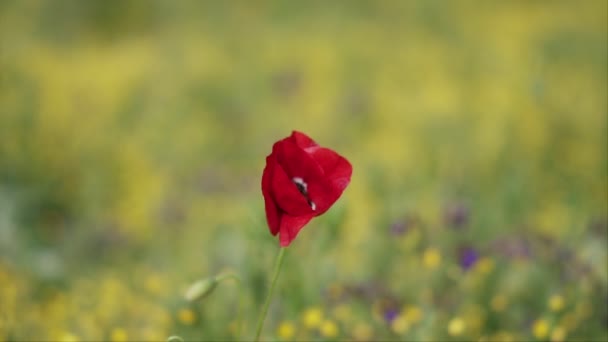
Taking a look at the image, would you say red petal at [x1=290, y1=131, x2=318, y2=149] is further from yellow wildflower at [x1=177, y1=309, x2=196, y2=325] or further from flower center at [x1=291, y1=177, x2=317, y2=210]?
yellow wildflower at [x1=177, y1=309, x2=196, y2=325]

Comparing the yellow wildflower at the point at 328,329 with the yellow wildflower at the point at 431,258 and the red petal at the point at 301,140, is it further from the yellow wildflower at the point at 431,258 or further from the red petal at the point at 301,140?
the red petal at the point at 301,140

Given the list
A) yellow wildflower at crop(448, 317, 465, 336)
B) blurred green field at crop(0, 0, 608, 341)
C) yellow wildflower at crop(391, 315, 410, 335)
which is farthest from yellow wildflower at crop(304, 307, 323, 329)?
yellow wildflower at crop(448, 317, 465, 336)

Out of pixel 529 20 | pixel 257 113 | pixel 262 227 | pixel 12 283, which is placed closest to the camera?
pixel 262 227

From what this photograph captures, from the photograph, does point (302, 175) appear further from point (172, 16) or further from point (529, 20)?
point (172, 16)

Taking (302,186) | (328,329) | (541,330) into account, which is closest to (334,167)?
(302,186)

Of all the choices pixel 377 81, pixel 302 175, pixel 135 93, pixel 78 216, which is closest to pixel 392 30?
pixel 377 81

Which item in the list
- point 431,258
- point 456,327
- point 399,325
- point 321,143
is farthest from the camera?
point 321,143

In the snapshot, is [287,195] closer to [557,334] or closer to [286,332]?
[286,332]
